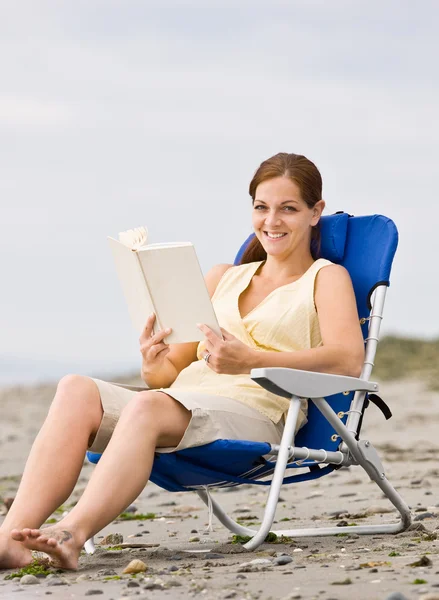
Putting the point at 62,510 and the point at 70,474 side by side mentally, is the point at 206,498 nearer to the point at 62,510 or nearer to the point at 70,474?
the point at 70,474

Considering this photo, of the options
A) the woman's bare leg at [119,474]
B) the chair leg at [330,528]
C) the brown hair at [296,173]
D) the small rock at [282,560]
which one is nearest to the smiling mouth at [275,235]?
the brown hair at [296,173]

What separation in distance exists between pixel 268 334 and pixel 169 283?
59cm

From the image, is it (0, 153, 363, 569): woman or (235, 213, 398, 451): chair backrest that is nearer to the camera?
(0, 153, 363, 569): woman

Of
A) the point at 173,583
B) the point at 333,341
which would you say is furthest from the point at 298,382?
the point at 173,583

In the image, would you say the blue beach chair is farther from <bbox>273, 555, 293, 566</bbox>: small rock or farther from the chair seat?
<bbox>273, 555, 293, 566</bbox>: small rock

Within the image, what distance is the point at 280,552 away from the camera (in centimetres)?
404

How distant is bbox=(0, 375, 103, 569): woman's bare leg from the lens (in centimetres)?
373

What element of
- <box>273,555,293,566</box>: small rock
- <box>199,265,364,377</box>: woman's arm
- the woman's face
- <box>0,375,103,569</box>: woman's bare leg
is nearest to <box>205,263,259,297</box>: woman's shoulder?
the woman's face

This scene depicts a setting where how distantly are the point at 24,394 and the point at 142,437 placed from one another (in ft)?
47.2

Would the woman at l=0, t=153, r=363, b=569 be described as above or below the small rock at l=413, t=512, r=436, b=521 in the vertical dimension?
above

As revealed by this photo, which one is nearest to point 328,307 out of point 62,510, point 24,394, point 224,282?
point 224,282

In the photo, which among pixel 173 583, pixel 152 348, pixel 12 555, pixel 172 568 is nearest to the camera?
pixel 173 583

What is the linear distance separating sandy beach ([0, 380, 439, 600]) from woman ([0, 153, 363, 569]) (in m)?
0.24

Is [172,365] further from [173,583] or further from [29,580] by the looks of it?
[173,583]
